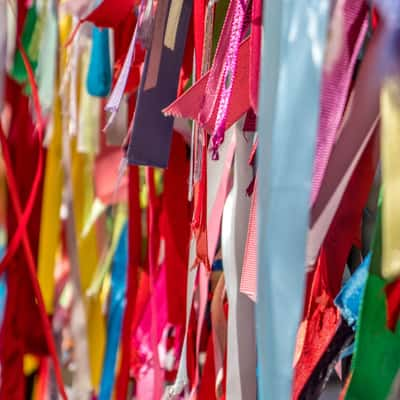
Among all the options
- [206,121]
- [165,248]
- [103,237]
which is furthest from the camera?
[103,237]

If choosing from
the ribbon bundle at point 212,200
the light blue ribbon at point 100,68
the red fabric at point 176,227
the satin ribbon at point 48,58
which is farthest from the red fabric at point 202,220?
the satin ribbon at point 48,58

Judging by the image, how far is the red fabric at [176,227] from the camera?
82cm

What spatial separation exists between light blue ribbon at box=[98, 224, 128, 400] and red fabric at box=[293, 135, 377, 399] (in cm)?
43

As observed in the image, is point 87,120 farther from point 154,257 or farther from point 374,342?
point 374,342

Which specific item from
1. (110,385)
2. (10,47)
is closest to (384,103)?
(110,385)

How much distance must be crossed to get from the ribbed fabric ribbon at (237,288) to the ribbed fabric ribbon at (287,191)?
0.54 feet

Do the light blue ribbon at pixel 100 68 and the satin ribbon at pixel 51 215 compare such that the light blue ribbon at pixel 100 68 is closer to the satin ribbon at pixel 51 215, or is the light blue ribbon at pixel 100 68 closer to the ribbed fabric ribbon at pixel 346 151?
the satin ribbon at pixel 51 215

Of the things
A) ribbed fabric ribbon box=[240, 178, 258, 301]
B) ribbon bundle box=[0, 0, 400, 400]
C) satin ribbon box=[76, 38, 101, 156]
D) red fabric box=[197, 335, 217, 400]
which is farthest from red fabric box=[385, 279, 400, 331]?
satin ribbon box=[76, 38, 101, 156]

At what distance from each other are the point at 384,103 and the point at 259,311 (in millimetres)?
128

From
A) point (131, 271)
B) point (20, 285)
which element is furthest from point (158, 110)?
point (20, 285)

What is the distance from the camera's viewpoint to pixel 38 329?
37.8 inches

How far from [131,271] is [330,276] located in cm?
35

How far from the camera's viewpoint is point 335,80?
47 centimetres

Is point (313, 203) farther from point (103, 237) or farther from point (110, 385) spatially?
point (103, 237)
